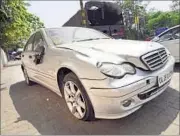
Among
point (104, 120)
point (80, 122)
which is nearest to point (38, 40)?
point (80, 122)

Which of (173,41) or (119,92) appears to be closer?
(119,92)

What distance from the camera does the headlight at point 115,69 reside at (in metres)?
2.30

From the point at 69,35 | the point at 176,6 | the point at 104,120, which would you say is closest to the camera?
the point at 104,120

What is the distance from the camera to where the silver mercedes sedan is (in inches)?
89.9

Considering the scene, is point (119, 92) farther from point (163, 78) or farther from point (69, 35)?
point (69, 35)

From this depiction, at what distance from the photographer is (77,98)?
2.74 m

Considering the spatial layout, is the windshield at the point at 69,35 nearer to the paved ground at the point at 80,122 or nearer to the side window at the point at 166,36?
the paved ground at the point at 80,122

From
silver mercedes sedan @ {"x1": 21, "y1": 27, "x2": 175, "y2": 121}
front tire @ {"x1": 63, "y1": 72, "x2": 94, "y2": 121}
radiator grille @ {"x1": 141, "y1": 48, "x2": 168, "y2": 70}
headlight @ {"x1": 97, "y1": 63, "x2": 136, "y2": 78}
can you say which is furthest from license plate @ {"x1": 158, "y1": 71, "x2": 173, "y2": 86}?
front tire @ {"x1": 63, "y1": 72, "x2": 94, "y2": 121}

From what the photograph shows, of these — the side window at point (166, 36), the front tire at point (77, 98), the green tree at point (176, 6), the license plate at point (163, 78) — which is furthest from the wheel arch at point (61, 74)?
the green tree at point (176, 6)

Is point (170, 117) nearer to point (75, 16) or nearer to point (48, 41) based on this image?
point (48, 41)

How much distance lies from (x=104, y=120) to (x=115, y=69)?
2.74 ft

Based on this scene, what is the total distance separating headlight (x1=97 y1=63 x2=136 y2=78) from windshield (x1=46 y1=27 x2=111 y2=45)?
1.34 metres

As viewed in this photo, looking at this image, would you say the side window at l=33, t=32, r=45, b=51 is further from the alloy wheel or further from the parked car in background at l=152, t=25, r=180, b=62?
the parked car in background at l=152, t=25, r=180, b=62

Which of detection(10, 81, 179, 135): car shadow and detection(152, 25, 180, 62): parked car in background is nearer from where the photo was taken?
detection(10, 81, 179, 135): car shadow
